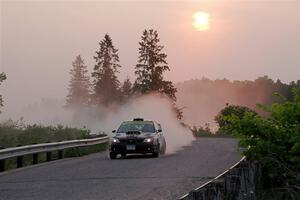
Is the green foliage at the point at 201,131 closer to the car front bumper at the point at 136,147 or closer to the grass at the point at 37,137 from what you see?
the grass at the point at 37,137

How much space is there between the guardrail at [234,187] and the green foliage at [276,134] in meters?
0.36

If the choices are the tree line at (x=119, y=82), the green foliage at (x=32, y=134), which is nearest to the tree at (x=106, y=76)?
the tree line at (x=119, y=82)

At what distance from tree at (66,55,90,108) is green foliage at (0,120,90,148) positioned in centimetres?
8414

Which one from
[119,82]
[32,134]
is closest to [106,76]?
[119,82]

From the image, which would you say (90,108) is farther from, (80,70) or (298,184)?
(298,184)

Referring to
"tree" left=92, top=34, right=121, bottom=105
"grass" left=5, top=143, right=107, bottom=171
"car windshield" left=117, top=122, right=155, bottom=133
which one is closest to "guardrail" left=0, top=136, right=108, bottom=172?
"grass" left=5, top=143, right=107, bottom=171

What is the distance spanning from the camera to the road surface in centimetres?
1316

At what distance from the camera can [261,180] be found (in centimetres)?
1159

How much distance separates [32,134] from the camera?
29172mm

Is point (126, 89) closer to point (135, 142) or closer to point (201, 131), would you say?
point (201, 131)

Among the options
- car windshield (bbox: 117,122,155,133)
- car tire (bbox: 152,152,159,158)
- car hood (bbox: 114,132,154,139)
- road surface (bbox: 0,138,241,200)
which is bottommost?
road surface (bbox: 0,138,241,200)

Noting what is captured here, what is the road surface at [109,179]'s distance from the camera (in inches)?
518

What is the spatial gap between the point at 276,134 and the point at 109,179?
22.4 feet

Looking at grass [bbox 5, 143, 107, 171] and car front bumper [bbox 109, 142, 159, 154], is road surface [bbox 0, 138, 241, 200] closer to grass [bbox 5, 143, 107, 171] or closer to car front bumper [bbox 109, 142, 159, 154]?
grass [bbox 5, 143, 107, 171]
